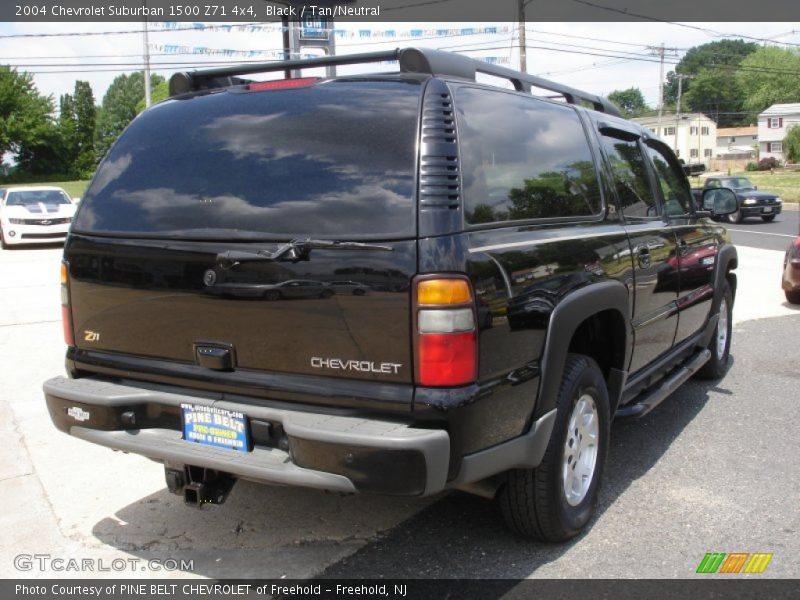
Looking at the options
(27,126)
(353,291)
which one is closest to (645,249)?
(353,291)

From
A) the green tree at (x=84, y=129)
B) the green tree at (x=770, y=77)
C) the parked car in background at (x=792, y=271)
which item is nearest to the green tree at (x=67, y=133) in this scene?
the green tree at (x=84, y=129)

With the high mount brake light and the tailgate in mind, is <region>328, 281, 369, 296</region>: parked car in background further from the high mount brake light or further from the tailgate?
the high mount brake light

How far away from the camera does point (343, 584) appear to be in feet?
10.2

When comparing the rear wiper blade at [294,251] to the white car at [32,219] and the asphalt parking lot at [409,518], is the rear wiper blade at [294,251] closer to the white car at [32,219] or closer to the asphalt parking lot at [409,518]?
the asphalt parking lot at [409,518]

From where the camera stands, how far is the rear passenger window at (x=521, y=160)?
9.43 feet

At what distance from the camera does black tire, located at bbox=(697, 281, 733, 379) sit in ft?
19.7

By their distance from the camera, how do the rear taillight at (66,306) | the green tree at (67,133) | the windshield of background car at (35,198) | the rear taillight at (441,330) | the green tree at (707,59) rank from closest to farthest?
the rear taillight at (441,330) → the rear taillight at (66,306) → the windshield of background car at (35,198) → the green tree at (67,133) → the green tree at (707,59)

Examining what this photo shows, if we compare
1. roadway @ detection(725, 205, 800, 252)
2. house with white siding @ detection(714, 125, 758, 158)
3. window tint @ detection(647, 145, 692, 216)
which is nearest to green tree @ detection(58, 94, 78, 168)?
roadway @ detection(725, 205, 800, 252)

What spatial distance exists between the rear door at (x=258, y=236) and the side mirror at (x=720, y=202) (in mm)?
3531

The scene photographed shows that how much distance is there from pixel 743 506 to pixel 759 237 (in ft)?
58.2

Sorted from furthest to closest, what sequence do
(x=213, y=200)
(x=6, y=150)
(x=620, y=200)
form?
(x=6, y=150)
(x=620, y=200)
(x=213, y=200)

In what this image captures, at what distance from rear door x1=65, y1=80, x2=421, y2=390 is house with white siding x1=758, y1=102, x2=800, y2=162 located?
3585 inches

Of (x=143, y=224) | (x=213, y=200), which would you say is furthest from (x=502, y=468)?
(x=143, y=224)

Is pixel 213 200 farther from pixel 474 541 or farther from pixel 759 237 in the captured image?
pixel 759 237
